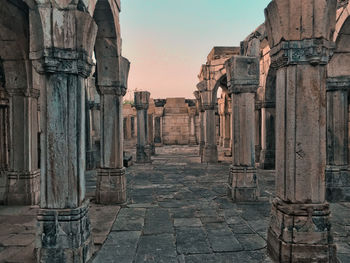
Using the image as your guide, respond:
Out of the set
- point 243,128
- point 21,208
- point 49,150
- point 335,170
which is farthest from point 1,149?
point 335,170

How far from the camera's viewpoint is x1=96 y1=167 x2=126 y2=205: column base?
5660 mm

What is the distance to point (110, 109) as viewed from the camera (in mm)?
5641

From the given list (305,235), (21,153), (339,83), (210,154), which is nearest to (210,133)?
(210,154)

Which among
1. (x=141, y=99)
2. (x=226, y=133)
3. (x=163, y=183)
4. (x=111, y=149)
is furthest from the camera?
(x=226, y=133)

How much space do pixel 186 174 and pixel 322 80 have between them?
7.06 m

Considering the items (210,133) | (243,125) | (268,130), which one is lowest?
(210,133)

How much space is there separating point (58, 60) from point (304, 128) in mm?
3191

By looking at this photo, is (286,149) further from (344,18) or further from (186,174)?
(186,174)

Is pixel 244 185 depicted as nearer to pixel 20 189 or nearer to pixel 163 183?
pixel 163 183

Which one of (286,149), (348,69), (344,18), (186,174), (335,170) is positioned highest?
(344,18)

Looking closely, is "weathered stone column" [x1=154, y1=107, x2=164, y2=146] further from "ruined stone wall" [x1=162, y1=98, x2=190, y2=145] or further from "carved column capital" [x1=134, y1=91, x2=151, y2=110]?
"carved column capital" [x1=134, y1=91, x2=151, y2=110]

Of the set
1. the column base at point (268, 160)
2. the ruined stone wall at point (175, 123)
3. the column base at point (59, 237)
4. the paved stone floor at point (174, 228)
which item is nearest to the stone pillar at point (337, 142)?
the paved stone floor at point (174, 228)

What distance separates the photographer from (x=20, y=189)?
5766 millimetres

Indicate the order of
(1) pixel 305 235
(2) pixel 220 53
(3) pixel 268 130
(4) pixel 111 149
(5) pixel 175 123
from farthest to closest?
(5) pixel 175 123, (2) pixel 220 53, (3) pixel 268 130, (4) pixel 111 149, (1) pixel 305 235
